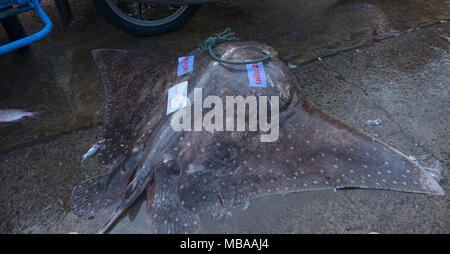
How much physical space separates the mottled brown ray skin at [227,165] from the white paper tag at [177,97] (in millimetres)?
46

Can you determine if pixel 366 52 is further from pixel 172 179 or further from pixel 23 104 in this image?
pixel 23 104

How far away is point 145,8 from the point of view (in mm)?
3697

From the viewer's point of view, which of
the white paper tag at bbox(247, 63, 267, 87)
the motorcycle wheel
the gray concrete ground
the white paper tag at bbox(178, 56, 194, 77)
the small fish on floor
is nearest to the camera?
the gray concrete ground

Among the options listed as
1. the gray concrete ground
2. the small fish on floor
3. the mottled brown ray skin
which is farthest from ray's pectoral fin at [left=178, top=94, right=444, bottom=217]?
the small fish on floor

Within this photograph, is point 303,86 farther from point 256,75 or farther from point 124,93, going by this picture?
point 124,93

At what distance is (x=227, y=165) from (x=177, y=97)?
0.55m

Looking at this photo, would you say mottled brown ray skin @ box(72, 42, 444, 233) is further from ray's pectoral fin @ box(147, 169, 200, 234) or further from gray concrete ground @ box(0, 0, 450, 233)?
gray concrete ground @ box(0, 0, 450, 233)

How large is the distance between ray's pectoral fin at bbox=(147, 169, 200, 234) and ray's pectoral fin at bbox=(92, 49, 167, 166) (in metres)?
0.39

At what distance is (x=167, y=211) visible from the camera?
1600mm

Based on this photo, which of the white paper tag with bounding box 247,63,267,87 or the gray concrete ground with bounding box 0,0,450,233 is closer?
the gray concrete ground with bounding box 0,0,450,233

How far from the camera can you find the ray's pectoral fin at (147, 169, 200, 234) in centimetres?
158

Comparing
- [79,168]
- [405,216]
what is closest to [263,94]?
[405,216]

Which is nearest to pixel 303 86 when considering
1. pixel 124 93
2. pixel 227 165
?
pixel 227 165

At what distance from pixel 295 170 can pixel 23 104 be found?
2534 millimetres
